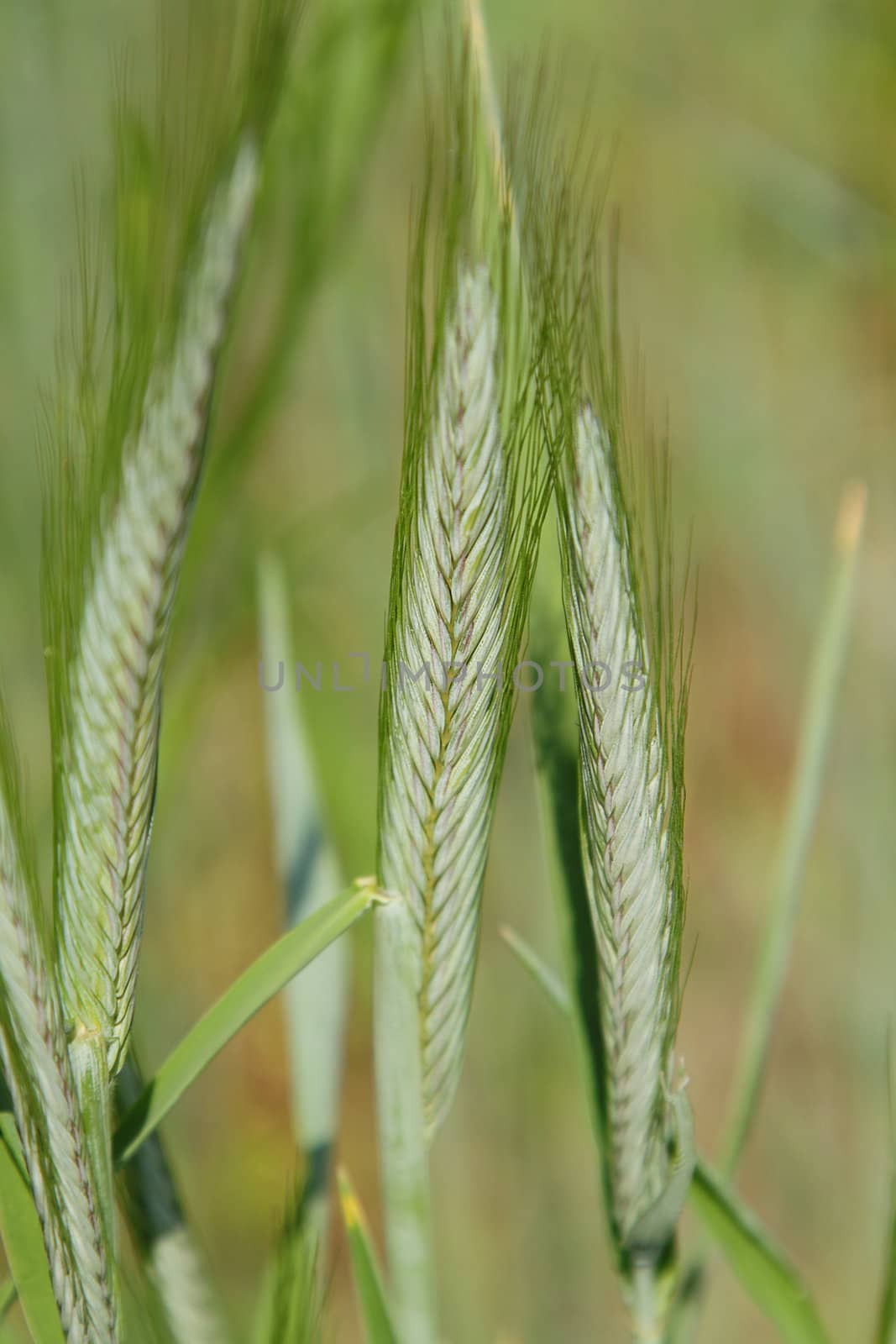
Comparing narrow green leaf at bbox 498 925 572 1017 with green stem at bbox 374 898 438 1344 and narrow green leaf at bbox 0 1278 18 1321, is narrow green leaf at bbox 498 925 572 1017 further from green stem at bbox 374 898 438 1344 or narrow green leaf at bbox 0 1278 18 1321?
narrow green leaf at bbox 0 1278 18 1321

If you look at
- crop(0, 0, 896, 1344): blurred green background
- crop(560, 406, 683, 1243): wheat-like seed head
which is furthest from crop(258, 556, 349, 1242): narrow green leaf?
crop(560, 406, 683, 1243): wheat-like seed head

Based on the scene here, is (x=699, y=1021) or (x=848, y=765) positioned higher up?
(x=848, y=765)

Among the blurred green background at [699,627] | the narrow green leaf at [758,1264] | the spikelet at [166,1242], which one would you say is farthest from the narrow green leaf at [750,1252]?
the blurred green background at [699,627]

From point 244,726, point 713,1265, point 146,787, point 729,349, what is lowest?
point 713,1265

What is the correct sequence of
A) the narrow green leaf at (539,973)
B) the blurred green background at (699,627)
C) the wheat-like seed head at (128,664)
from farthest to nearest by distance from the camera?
1. the blurred green background at (699,627)
2. the narrow green leaf at (539,973)
3. the wheat-like seed head at (128,664)

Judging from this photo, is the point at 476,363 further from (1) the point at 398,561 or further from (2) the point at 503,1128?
(2) the point at 503,1128

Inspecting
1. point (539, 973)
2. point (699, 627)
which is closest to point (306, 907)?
point (539, 973)

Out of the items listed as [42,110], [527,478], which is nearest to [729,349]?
[42,110]

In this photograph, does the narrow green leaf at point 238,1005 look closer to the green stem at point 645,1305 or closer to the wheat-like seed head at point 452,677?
the wheat-like seed head at point 452,677
